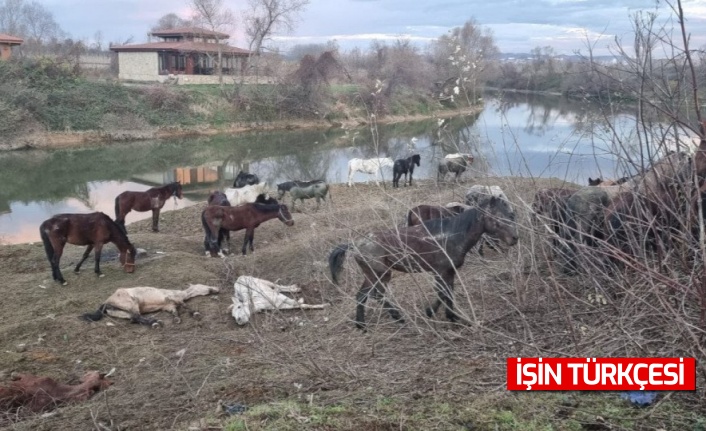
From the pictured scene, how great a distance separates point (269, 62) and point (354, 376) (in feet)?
142

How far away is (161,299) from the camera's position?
7.49 m

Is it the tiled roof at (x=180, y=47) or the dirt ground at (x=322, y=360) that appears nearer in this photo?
the dirt ground at (x=322, y=360)

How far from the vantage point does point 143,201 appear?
13.2 m

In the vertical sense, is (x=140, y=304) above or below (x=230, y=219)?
below

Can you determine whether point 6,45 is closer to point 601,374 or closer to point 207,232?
point 207,232

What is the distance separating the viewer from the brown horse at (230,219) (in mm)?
10703

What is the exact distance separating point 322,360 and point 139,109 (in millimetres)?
34985

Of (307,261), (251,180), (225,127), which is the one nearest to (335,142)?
(225,127)

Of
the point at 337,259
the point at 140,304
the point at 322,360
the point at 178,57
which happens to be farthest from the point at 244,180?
the point at 178,57

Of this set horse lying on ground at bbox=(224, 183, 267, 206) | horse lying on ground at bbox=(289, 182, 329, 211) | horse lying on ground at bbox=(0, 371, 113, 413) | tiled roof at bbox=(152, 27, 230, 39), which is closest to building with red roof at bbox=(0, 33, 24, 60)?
tiled roof at bbox=(152, 27, 230, 39)

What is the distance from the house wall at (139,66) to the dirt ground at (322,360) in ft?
136

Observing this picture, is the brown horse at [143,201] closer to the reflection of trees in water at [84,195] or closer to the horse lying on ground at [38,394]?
the reflection of trees in water at [84,195]

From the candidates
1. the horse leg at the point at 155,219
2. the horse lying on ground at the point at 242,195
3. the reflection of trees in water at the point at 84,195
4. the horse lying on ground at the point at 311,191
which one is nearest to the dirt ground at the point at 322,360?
the horse leg at the point at 155,219

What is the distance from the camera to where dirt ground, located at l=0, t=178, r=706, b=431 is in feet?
11.5
